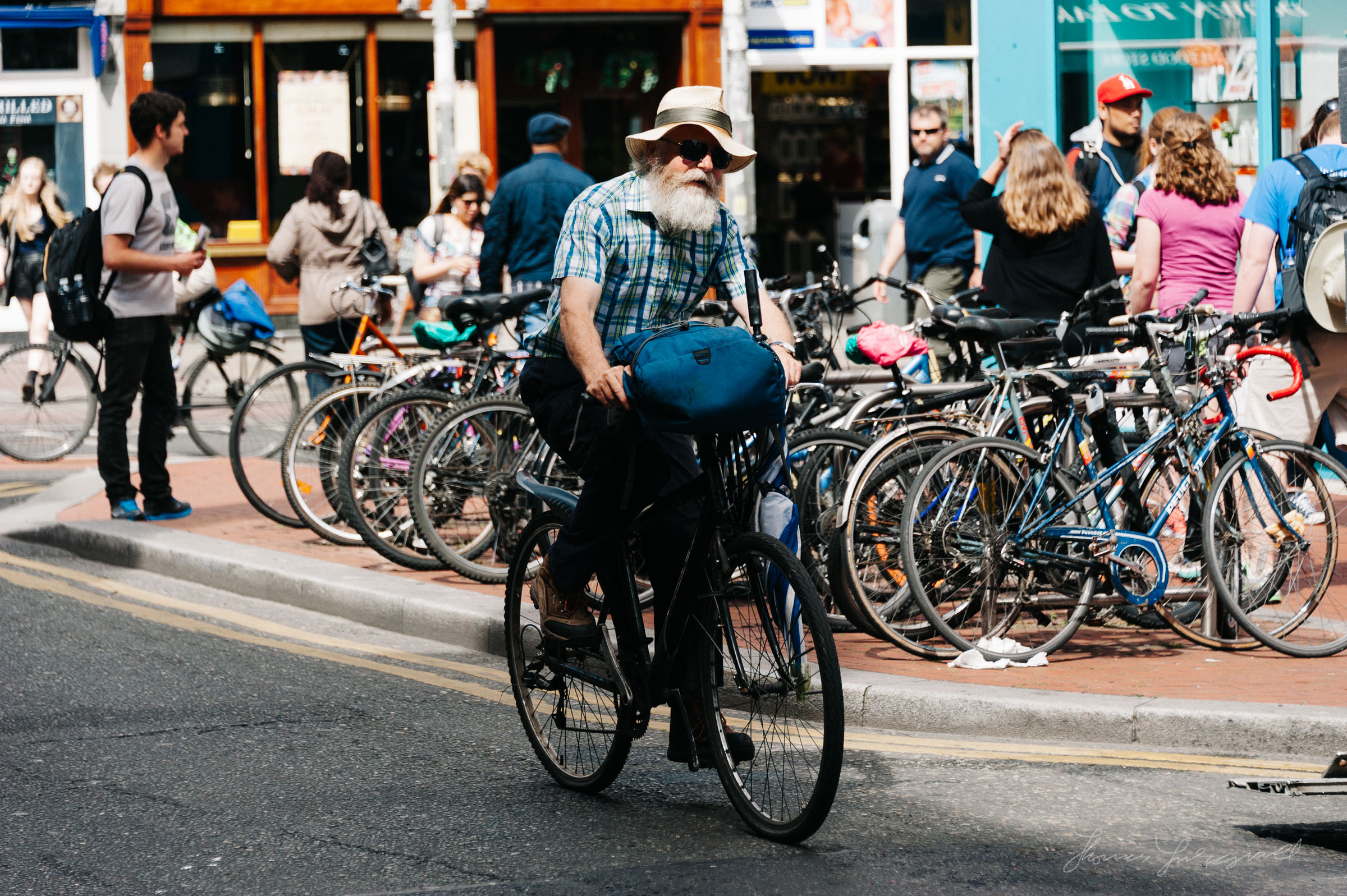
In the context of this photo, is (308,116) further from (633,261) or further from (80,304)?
(633,261)

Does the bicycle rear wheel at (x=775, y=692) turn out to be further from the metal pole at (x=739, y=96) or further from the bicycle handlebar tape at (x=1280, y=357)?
the metal pole at (x=739, y=96)

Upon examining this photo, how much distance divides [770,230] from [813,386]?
482 inches

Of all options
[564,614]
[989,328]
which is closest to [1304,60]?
[989,328]

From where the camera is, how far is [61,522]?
9062mm

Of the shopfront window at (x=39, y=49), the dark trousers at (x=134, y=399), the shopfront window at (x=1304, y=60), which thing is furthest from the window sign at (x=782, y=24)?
the dark trousers at (x=134, y=399)

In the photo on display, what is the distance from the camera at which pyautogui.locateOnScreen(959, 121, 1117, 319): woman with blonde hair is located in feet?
26.7

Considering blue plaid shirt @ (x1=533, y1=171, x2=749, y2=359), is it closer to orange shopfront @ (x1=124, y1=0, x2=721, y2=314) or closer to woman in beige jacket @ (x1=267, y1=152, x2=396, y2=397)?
woman in beige jacket @ (x1=267, y1=152, x2=396, y2=397)

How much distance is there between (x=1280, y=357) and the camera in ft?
22.6

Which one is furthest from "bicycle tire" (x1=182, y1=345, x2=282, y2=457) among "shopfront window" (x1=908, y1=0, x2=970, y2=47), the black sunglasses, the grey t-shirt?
"shopfront window" (x1=908, y1=0, x2=970, y2=47)

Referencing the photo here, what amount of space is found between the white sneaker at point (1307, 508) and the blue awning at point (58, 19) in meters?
14.3

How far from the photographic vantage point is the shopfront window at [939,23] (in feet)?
60.3

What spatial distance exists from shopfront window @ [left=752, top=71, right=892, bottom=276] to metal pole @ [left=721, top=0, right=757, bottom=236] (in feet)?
3.74

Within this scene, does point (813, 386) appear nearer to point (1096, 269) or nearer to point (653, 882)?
point (1096, 269)

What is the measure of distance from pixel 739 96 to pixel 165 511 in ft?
31.4
